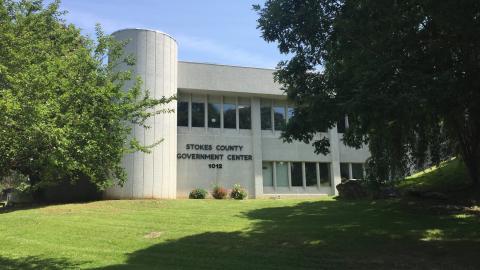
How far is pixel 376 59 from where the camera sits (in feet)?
33.6

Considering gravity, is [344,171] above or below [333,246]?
above

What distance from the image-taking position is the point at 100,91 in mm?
10719

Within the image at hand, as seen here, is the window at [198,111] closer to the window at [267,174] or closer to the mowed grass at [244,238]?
the window at [267,174]

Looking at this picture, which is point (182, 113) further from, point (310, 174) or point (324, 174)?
point (324, 174)

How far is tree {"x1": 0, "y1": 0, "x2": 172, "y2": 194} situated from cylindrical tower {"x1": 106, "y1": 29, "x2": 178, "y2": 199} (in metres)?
13.4

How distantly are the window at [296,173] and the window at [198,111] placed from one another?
6.69 m

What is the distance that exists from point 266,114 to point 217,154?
470cm

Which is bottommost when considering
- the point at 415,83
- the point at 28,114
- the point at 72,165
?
the point at 72,165

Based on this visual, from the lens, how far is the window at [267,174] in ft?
107

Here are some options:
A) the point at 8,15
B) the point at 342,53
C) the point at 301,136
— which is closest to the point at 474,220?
the point at 301,136

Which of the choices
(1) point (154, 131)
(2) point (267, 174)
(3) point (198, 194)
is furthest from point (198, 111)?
(2) point (267, 174)

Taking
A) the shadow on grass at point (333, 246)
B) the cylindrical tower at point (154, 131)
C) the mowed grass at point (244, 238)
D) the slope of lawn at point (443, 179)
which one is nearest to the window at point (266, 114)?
the cylindrical tower at point (154, 131)

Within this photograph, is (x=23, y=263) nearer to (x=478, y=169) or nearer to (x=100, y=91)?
(x=100, y=91)

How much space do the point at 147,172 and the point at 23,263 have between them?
14.3 meters
